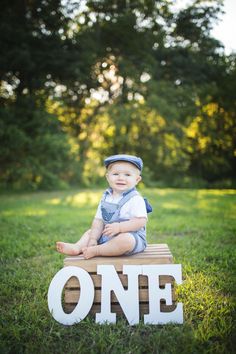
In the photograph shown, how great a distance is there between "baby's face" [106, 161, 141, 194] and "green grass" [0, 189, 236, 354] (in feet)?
3.71

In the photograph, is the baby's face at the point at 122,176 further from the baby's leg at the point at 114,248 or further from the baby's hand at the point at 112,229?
the baby's leg at the point at 114,248

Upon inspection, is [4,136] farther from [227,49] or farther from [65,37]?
[227,49]

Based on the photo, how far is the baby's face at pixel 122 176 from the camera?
9.90ft

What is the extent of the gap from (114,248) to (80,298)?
480 millimetres

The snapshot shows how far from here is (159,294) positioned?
8.47ft

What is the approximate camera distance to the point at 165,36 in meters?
18.7

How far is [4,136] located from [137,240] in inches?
491

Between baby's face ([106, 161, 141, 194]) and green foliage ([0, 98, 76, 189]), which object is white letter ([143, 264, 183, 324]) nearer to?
baby's face ([106, 161, 141, 194])

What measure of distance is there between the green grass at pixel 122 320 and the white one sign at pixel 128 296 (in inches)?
2.6

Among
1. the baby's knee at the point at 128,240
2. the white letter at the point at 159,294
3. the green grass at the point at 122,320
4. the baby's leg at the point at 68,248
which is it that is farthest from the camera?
the baby's leg at the point at 68,248

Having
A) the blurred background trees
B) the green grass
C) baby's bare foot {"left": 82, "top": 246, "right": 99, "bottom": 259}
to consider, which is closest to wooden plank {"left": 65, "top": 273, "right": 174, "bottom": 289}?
baby's bare foot {"left": 82, "top": 246, "right": 99, "bottom": 259}

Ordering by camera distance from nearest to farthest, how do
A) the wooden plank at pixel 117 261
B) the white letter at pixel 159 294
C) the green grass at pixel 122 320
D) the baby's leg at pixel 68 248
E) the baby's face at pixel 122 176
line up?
the green grass at pixel 122 320 < the white letter at pixel 159 294 < the wooden plank at pixel 117 261 < the baby's leg at pixel 68 248 < the baby's face at pixel 122 176

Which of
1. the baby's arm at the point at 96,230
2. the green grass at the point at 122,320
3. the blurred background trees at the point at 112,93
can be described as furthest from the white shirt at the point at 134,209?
the blurred background trees at the point at 112,93

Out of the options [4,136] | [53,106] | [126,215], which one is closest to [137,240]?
[126,215]
